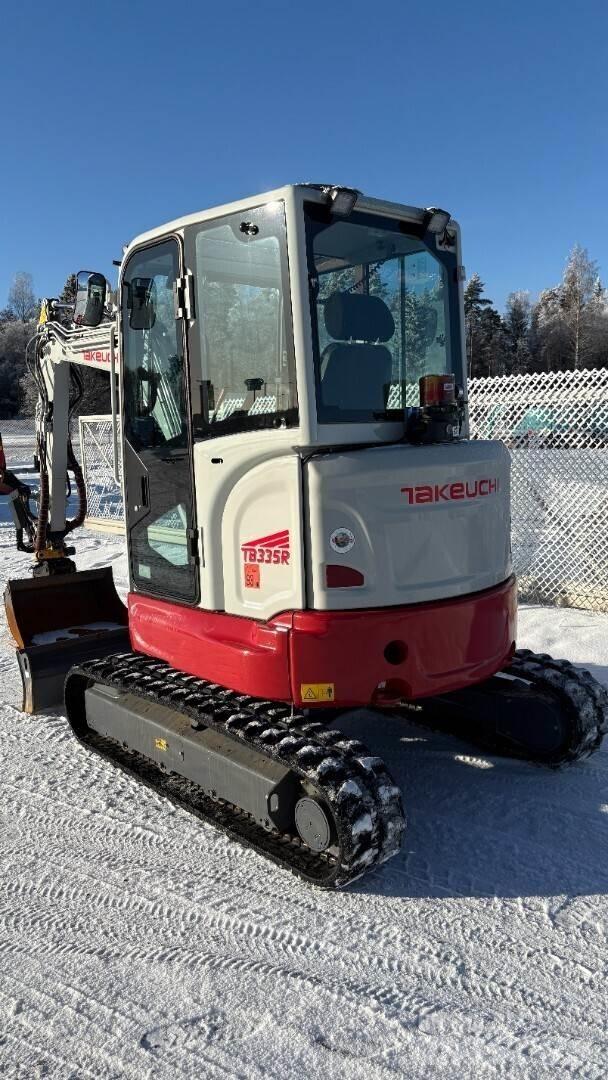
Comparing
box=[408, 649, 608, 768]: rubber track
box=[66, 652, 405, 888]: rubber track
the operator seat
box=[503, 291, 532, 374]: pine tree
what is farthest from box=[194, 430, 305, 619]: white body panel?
box=[503, 291, 532, 374]: pine tree

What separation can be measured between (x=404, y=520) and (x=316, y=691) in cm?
83

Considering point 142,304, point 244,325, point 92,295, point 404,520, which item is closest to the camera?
point 404,520

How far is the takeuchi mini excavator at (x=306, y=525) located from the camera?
3.42 meters

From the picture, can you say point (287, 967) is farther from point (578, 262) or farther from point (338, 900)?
point (578, 262)

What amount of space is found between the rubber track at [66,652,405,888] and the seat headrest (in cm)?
175

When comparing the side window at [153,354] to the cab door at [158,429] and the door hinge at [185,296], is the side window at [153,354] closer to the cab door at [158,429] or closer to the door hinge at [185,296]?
the cab door at [158,429]

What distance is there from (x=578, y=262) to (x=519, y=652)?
6709 centimetres

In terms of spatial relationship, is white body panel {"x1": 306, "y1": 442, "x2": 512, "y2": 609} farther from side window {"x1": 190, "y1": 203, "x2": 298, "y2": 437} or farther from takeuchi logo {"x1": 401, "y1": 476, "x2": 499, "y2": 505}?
side window {"x1": 190, "y1": 203, "x2": 298, "y2": 437}

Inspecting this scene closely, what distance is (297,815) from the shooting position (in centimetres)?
349

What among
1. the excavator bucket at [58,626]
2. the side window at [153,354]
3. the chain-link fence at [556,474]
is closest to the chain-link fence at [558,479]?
the chain-link fence at [556,474]

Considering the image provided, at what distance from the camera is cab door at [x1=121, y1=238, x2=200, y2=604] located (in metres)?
3.97

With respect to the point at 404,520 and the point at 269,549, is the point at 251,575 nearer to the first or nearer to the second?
the point at 269,549

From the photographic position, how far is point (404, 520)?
3.56 metres

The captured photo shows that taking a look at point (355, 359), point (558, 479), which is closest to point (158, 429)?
point (355, 359)
